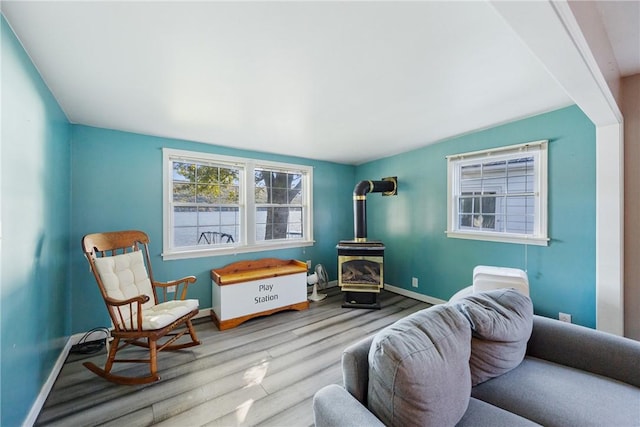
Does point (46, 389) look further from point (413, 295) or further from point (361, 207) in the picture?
point (413, 295)

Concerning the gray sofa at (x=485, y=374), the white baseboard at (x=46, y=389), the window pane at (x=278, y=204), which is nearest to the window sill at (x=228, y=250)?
the window pane at (x=278, y=204)

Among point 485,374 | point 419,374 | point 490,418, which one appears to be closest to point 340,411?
point 419,374

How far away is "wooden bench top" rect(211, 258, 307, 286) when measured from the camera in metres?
Result: 3.01

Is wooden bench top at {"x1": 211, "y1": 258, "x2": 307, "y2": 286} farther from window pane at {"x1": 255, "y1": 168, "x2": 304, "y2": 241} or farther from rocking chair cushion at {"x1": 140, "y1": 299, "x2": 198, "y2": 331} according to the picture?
rocking chair cushion at {"x1": 140, "y1": 299, "x2": 198, "y2": 331}

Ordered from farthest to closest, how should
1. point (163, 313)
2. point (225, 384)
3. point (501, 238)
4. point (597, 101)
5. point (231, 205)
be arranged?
point (231, 205), point (501, 238), point (163, 313), point (225, 384), point (597, 101)

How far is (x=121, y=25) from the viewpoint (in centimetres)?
127

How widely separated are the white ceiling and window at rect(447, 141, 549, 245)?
460mm

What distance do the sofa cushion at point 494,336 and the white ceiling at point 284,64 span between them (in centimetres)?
147

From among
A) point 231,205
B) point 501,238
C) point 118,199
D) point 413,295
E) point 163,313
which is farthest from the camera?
point 413,295

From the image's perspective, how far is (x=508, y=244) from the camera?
2.82 m

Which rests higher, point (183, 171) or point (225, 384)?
point (183, 171)

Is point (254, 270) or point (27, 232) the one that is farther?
point (254, 270)

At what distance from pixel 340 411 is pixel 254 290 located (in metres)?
2.31

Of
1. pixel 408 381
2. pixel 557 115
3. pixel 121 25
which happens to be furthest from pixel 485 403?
pixel 557 115
